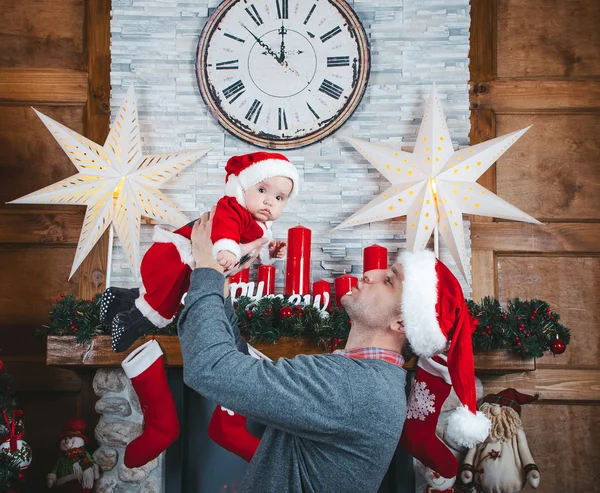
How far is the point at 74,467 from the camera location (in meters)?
2.45

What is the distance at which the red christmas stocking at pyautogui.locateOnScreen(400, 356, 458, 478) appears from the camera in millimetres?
1824

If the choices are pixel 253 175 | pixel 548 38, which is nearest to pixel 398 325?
pixel 253 175

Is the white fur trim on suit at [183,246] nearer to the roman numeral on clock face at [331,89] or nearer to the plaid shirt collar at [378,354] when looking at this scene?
the plaid shirt collar at [378,354]

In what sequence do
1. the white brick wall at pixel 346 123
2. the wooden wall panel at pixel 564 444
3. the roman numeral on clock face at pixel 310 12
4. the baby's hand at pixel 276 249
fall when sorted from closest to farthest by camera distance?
the baby's hand at pixel 276 249, the wooden wall panel at pixel 564 444, the white brick wall at pixel 346 123, the roman numeral on clock face at pixel 310 12

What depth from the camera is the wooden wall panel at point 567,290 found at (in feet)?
9.45

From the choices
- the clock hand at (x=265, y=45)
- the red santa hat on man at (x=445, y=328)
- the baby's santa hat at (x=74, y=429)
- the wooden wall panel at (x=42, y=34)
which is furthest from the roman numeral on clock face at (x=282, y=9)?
the baby's santa hat at (x=74, y=429)

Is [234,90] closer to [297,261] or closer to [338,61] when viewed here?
[338,61]

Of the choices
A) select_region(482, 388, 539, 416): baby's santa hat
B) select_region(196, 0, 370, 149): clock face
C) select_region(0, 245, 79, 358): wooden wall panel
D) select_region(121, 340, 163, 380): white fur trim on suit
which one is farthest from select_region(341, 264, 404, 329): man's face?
select_region(0, 245, 79, 358): wooden wall panel

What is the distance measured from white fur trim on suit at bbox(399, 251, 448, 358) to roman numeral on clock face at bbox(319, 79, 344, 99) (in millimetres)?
1550

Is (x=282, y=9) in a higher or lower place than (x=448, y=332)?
higher

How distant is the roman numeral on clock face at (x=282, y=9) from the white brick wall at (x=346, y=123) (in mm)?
296

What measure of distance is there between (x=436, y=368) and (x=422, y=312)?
1.17 ft

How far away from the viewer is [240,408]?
1.35m

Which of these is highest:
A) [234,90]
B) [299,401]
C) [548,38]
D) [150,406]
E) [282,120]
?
[548,38]
